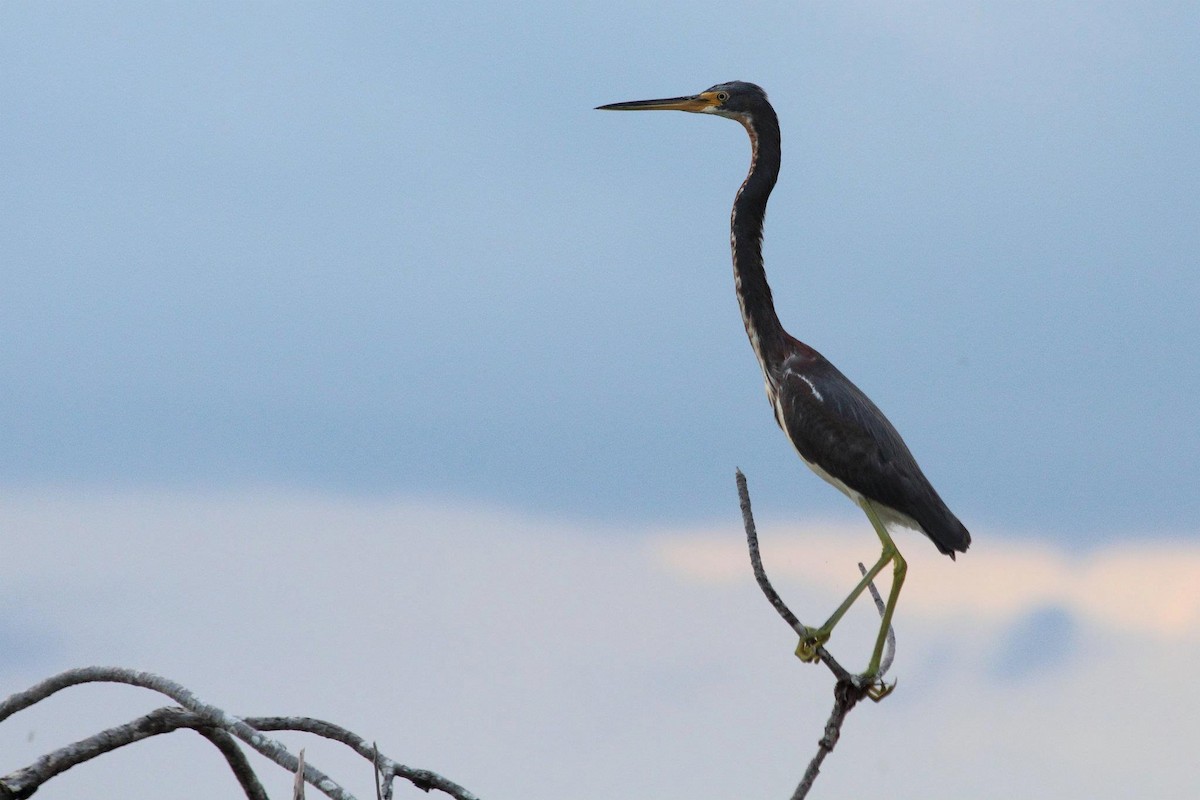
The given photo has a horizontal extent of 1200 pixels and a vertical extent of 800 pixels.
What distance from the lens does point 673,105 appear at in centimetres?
1034

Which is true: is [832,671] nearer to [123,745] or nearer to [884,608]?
[884,608]

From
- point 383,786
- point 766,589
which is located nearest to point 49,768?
point 383,786

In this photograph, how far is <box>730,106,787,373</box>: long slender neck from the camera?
9383 mm

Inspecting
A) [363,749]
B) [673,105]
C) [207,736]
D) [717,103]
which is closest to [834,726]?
[363,749]

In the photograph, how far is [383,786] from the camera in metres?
5.05

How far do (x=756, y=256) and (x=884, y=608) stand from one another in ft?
9.10

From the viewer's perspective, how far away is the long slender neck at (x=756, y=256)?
9.38 m

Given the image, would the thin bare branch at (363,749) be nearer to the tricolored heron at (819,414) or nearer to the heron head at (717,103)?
the tricolored heron at (819,414)

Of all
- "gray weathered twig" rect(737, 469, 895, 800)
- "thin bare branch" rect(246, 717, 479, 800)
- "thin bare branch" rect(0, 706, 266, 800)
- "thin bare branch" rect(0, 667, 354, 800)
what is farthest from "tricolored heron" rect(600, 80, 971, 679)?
"thin bare branch" rect(0, 667, 354, 800)

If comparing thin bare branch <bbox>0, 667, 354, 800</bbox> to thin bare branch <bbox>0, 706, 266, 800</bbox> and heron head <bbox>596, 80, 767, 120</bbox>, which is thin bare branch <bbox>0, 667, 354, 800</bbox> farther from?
heron head <bbox>596, 80, 767, 120</bbox>

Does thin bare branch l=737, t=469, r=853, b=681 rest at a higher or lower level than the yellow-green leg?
higher

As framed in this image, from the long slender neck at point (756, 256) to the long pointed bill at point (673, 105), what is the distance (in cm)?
79

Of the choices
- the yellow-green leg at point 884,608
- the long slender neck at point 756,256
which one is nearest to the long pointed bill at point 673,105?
the long slender neck at point 756,256

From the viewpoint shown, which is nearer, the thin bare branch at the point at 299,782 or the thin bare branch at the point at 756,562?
the thin bare branch at the point at 299,782
